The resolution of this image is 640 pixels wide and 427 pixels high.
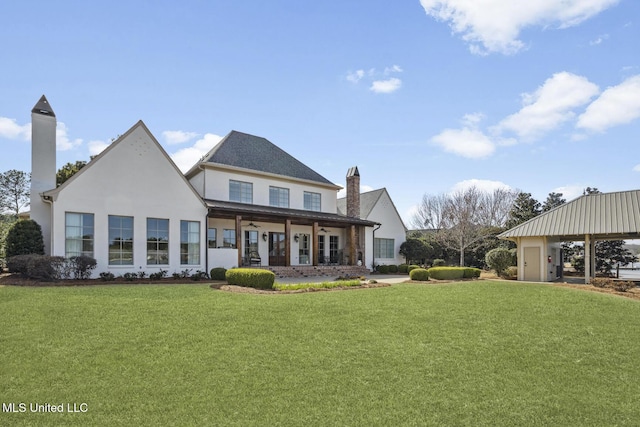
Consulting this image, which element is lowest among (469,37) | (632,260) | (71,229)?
(632,260)

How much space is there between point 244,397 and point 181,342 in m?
2.30

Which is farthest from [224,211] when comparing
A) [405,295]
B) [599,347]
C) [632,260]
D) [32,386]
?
[632,260]

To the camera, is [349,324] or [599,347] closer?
[599,347]

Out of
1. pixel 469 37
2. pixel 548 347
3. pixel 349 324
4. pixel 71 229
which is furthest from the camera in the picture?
pixel 71 229

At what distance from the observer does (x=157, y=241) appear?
704 inches

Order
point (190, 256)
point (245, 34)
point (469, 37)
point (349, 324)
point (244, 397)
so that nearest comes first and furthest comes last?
point (244, 397) → point (349, 324) → point (469, 37) → point (245, 34) → point (190, 256)

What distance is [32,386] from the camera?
17.3 feet

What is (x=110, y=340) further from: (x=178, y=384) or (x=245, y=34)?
(x=245, y=34)

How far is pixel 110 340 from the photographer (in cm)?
687

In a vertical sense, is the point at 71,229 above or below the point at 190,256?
above

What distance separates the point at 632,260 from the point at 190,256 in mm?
31308

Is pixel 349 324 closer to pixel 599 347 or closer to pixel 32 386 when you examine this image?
pixel 599 347

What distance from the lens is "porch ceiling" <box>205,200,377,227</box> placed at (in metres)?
19.9

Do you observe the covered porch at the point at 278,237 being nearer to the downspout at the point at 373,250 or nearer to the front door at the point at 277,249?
the front door at the point at 277,249
